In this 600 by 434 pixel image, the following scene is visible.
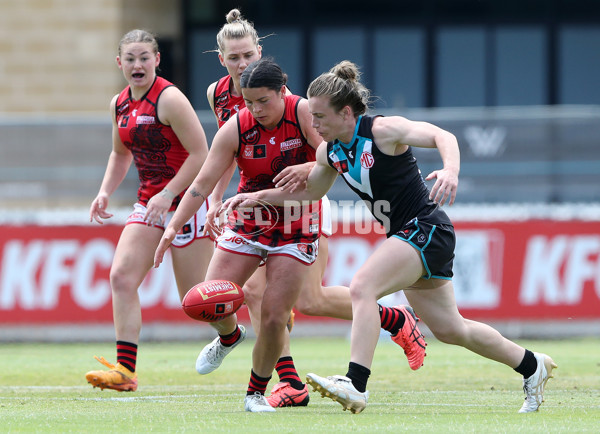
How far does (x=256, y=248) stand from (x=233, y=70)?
4.30 ft

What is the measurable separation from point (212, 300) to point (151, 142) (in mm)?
1906

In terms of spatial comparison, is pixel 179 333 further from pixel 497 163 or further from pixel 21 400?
pixel 21 400

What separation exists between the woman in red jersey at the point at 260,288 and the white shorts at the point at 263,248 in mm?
237

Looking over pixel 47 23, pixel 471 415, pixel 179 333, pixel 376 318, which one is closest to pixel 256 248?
pixel 376 318

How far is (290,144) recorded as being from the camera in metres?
6.59

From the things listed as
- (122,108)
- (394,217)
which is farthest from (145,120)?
(394,217)

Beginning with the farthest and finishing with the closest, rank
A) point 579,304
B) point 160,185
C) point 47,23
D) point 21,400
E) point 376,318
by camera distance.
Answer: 1. point 47,23
2. point 579,304
3. point 160,185
4. point 21,400
5. point 376,318

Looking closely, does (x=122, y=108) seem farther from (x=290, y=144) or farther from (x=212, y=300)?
(x=212, y=300)

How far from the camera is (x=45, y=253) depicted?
12.6 metres

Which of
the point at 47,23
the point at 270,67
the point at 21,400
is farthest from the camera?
the point at 47,23

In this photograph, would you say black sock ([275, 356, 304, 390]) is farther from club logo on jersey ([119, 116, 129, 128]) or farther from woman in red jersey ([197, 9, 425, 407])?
club logo on jersey ([119, 116, 129, 128])

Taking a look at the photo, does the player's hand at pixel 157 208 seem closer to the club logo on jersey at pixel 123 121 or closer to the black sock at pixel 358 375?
the club logo on jersey at pixel 123 121

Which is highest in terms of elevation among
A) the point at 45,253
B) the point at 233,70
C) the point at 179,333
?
the point at 233,70

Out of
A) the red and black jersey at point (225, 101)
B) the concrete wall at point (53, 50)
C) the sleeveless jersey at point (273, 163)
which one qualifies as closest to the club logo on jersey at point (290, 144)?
Answer: the sleeveless jersey at point (273, 163)
